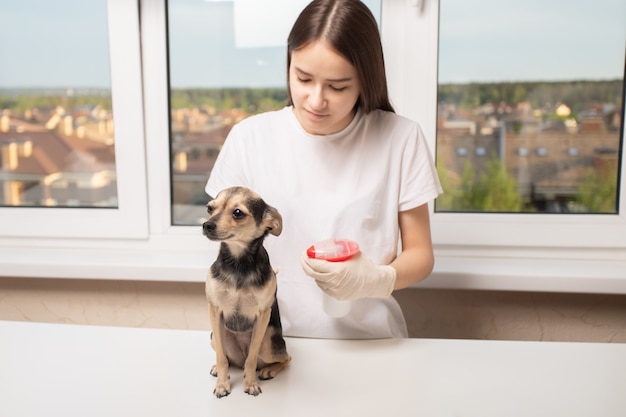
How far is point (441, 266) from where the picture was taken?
1556 millimetres

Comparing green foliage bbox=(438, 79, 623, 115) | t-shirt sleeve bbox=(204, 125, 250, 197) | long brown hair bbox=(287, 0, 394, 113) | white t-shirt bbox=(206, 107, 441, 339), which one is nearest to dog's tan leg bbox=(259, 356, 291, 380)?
white t-shirt bbox=(206, 107, 441, 339)

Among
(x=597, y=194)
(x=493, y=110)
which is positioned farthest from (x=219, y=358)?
(x=597, y=194)

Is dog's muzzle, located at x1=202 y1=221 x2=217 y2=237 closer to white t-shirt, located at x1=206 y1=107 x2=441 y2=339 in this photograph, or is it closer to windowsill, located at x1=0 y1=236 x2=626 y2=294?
white t-shirt, located at x1=206 y1=107 x2=441 y2=339

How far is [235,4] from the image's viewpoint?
1.65 metres

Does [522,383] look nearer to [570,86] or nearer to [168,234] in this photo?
[570,86]

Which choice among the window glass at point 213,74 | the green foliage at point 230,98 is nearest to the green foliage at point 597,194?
the window glass at point 213,74

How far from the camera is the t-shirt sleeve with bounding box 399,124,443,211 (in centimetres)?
123

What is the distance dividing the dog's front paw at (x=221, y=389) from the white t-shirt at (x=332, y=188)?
0.36 m

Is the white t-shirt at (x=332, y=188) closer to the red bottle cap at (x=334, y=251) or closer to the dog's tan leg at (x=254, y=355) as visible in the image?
the red bottle cap at (x=334, y=251)

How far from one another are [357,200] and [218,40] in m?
0.77

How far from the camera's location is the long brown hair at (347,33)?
1054 millimetres

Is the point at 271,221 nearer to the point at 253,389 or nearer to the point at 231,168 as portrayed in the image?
the point at 253,389

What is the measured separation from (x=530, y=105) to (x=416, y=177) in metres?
0.61

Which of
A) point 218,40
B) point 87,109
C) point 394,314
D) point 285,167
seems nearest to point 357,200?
point 285,167
